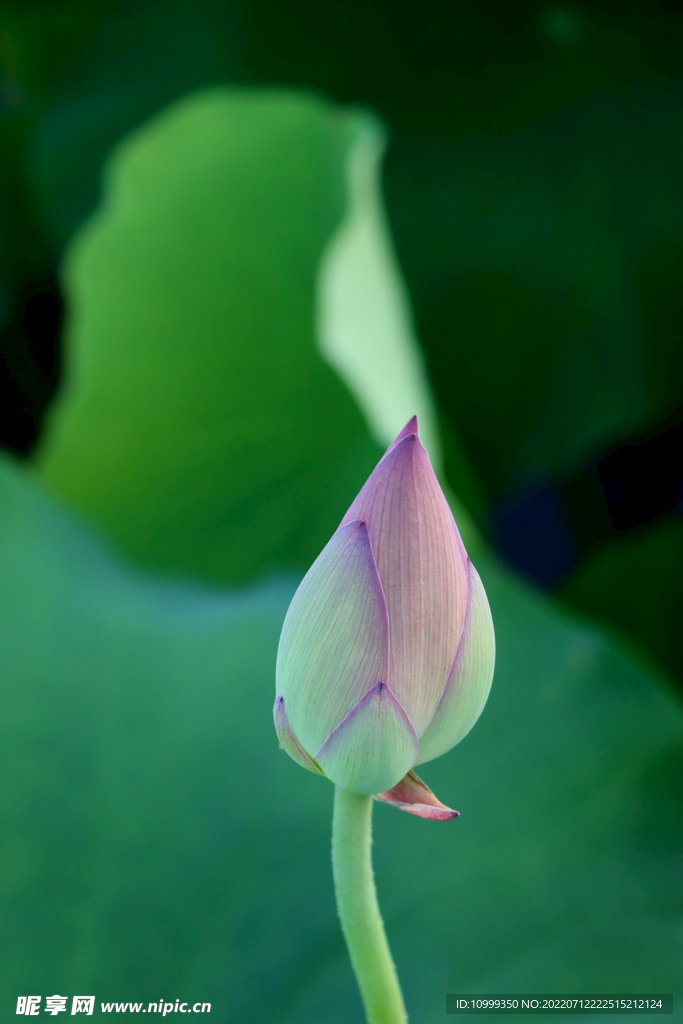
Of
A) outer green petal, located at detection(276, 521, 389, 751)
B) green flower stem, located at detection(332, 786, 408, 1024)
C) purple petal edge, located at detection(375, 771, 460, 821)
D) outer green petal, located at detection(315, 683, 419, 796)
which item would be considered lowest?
green flower stem, located at detection(332, 786, 408, 1024)

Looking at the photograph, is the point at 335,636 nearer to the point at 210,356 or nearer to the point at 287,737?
the point at 287,737

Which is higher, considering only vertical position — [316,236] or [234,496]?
[316,236]

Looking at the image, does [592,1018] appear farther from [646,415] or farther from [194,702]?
[646,415]

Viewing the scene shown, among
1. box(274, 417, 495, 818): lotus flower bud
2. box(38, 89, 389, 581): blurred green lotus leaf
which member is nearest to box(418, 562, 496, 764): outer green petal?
box(274, 417, 495, 818): lotus flower bud

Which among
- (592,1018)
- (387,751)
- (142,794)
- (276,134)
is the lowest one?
(592,1018)

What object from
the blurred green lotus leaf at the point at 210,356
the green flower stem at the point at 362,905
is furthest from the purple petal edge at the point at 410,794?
the blurred green lotus leaf at the point at 210,356

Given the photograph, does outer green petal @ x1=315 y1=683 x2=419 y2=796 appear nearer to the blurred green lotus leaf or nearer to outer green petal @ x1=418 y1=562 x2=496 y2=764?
outer green petal @ x1=418 y1=562 x2=496 y2=764

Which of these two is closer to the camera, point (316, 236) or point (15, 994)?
point (15, 994)

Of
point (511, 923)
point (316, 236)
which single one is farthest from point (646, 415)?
point (511, 923)
